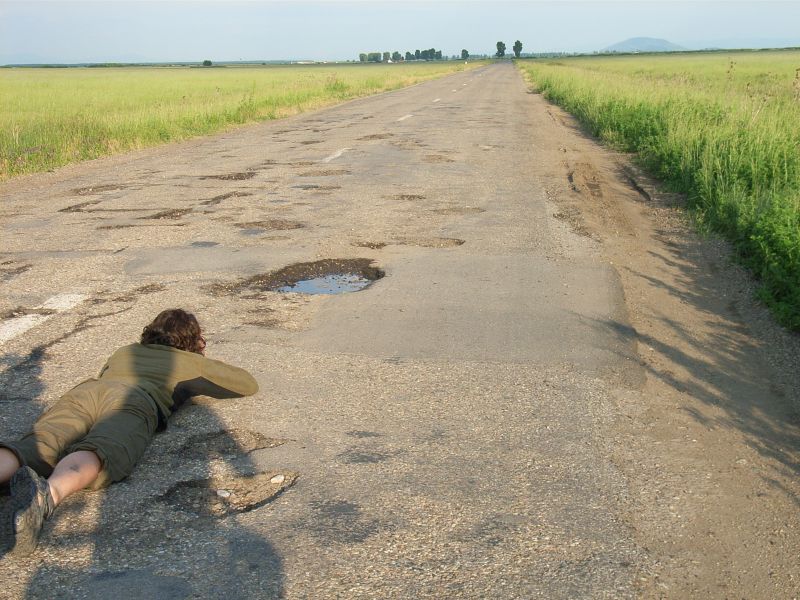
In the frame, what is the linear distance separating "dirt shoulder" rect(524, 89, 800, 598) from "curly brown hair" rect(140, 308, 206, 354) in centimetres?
212

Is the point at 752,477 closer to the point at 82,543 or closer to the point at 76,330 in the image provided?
the point at 82,543

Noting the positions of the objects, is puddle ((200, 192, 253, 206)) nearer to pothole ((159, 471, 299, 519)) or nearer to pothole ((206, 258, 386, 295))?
pothole ((206, 258, 386, 295))

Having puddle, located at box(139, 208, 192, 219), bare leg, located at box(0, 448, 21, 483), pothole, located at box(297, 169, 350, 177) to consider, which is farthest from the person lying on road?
pothole, located at box(297, 169, 350, 177)

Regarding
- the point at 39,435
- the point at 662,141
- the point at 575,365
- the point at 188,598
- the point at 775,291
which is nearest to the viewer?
the point at 188,598

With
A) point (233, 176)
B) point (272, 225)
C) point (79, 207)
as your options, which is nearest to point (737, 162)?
point (272, 225)

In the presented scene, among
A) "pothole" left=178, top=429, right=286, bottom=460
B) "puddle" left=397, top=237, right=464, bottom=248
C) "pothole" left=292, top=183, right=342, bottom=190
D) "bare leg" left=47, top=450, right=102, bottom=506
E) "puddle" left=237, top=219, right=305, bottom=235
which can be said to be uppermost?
"bare leg" left=47, top=450, right=102, bottom=506

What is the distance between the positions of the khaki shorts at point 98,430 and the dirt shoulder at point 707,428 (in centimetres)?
207

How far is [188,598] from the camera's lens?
279cm

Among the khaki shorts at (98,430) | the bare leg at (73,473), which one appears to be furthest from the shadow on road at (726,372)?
the bare leg at (73,473)

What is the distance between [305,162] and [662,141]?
18.6 ft

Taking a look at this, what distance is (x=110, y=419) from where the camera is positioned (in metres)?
3.83

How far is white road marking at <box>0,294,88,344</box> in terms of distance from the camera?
561 cm

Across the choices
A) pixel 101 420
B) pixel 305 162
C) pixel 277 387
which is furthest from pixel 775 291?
pixel 305 162

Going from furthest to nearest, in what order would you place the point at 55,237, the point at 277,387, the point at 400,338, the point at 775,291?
the point at 55,237 < the point at 775,291 < the point at 400,338 < the point at 277,387
